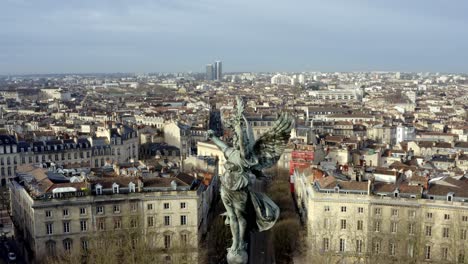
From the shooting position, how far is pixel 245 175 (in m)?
8.46

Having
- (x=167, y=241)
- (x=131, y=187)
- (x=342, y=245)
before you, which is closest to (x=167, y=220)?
(x=167, y=241)

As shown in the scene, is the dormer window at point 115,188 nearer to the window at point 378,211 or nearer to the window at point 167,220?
the window at point 167,220

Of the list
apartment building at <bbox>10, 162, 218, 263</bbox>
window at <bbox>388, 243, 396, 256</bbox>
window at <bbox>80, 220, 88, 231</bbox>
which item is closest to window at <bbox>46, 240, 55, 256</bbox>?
apartment building at <bbox>10, 162, 218, 263</bbox>

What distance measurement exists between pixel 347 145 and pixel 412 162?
36.4 ft

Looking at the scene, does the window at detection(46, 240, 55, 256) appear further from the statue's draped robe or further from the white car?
the statue's draped robe

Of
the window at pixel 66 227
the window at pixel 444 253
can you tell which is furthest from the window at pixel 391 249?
the window at pixel 66 227

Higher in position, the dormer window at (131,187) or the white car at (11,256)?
the dormer window at (131,187)

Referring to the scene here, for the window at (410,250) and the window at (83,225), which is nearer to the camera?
the window at (410,250)

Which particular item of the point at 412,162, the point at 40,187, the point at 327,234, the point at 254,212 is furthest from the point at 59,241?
the point at 412,162

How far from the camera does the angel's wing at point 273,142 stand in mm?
8875

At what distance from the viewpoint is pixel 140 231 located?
113 ft

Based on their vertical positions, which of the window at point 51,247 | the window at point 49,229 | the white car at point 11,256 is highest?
the window at point 49,229

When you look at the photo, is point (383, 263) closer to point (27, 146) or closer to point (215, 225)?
point (215, 225)

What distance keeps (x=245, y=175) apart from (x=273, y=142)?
86 centimetres
